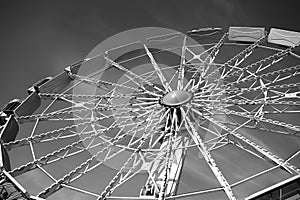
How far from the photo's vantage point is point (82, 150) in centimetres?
1873

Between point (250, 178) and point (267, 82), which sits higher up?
point (267, 82)

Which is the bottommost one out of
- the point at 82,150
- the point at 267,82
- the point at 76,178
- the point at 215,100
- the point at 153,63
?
the point at 76,178

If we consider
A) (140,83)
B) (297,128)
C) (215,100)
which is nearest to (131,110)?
(140,83)

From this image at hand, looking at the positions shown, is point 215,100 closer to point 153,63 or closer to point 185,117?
point 185,117

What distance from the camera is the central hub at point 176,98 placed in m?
19.2

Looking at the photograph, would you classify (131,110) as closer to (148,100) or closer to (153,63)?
(148,100)

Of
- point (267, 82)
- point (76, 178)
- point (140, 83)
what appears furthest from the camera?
point (140, 83)

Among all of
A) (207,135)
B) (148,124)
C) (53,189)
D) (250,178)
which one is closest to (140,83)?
(148,124)

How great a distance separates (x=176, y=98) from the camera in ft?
64.0

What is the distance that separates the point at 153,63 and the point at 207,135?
21.9 feet

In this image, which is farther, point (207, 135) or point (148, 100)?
point (148, 100)

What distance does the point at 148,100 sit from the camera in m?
20.8

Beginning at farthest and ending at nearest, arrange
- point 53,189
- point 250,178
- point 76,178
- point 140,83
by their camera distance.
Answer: point 140,83 < point 76,178 < point 53,189 < point 250,178

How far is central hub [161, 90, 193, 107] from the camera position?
19231 millimetres
